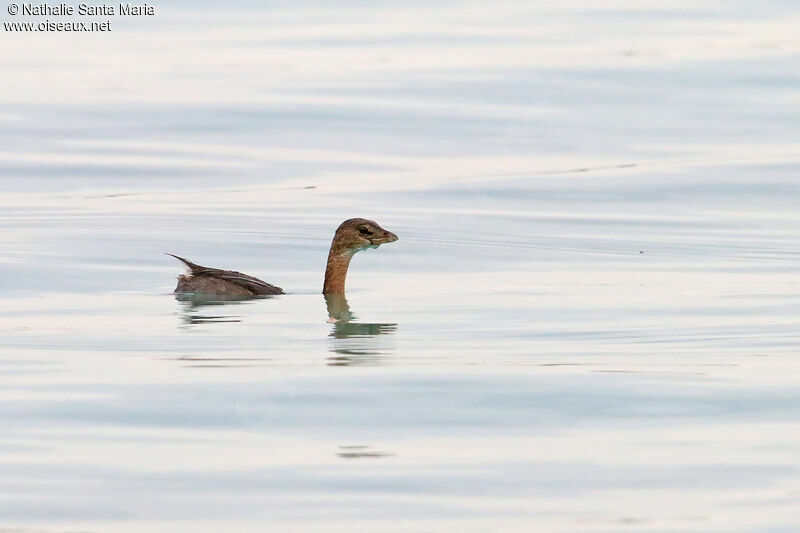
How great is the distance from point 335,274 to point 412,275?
1236 mm

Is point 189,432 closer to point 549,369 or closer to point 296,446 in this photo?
point 296,446

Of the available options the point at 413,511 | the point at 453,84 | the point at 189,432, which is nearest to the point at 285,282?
the point at 189,432

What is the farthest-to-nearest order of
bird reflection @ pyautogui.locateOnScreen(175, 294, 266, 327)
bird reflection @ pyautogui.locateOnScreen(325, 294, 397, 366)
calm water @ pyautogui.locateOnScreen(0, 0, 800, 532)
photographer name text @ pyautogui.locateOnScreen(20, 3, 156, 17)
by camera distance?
photographer name text @ pyautogui.locateOnScreen(20, 3, 156, 17) < bird reflection @ pyautogui.locateOnScreen(175, 294, 266, 327) < bird reflection @ pyautogui.locateOnScreen(325, 294, 397, 366) < calm water @ pyautogui.locateOnScreen(0, 0, 800, 532)

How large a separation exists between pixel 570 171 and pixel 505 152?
4.58 ft

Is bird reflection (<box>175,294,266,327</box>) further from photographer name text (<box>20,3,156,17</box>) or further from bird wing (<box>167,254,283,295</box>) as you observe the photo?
photographer name text (<box>20,3,156,17</box>)

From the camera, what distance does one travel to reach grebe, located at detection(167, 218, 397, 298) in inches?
533

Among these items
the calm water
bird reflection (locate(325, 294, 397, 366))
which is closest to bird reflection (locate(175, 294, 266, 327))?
the calm water

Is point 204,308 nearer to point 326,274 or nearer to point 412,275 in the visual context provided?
point 326,274

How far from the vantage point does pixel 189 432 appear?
8211 millimetres

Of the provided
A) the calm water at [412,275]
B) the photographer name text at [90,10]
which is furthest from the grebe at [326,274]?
the photographer name text at [90,10]

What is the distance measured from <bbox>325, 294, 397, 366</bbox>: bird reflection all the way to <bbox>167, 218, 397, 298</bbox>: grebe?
0.53m

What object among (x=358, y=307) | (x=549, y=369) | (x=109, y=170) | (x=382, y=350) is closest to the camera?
(x=549, y=369)

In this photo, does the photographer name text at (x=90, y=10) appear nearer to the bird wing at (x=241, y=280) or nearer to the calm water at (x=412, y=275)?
the calm water at (x=412, y=275)

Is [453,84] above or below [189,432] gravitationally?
above
